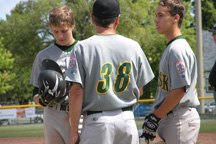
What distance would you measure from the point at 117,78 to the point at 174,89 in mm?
655

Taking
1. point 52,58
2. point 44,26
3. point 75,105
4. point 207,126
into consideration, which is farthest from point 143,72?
point 44,26

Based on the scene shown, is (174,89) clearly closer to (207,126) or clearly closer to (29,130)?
(207,126)

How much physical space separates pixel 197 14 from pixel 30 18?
48.0ft

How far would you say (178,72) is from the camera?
3.16m

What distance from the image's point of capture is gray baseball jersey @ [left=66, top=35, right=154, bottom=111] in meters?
2.74

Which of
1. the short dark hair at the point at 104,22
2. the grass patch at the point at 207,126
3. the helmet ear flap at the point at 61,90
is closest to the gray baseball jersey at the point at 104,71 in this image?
the short dark hair at the point at 104,22

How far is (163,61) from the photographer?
3338mm

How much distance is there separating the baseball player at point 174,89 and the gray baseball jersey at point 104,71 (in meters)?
0.51

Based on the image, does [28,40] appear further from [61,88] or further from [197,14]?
[61,88]

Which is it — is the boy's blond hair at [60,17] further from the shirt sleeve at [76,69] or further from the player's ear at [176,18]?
the player's ear at [176,18]

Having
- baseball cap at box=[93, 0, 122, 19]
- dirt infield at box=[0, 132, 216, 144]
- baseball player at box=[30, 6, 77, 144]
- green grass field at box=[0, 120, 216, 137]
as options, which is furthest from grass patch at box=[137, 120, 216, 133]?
baseball cap at box=[93, 0, 122, 19]

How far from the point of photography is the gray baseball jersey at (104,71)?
2.74 m

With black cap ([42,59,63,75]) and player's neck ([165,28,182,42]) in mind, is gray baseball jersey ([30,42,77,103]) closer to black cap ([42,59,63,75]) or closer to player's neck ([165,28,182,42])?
black cap ([42,59,63,75])

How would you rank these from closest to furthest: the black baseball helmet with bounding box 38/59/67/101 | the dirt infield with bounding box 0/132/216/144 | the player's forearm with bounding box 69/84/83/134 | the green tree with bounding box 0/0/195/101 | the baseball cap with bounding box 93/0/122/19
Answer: the player's forearm with bounding box 69/84/83/134 < the baseball cap with bounding box 93/0/122/19 < the black baseball helmet with bounding box 38/59/67/101 < the dirt infield with bounding box 0/132/216/144 < the green tree with bounding box 0/0/195/101
